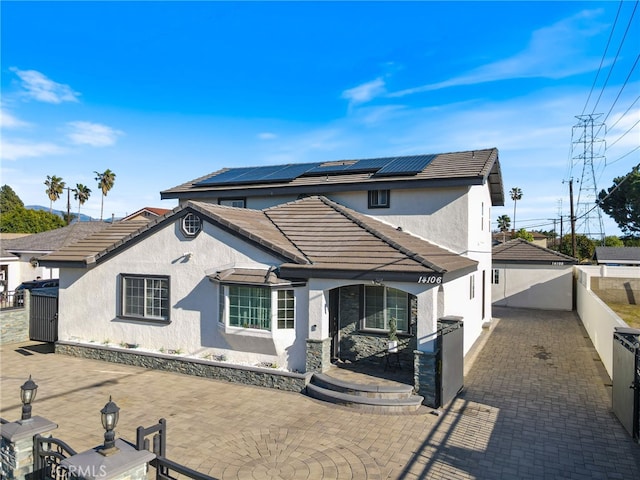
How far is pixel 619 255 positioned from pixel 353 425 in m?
37.0

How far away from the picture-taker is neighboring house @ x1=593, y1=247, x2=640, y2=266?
34062 millimetres

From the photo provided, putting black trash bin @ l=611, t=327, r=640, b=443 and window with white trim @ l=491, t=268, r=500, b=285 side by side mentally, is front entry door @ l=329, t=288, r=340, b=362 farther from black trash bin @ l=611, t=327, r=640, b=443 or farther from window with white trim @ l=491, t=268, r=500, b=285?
window with white trim @ l=491, t=268, r=500, b=285

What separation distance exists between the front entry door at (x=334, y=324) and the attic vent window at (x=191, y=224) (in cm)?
468

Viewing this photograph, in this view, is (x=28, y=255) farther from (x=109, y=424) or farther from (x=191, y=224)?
(x=109, y=424)

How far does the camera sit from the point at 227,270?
39.6 feet

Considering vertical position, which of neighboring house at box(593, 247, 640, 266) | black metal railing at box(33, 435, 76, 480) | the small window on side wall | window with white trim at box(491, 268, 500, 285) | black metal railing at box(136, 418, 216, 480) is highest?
the small window on side wall

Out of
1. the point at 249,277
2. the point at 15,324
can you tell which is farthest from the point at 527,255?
the point at 15,324

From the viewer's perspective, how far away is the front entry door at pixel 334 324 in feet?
40.4

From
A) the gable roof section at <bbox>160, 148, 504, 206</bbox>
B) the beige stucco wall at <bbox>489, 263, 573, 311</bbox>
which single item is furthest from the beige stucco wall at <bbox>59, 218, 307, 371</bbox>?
the beige stucco wall at <bbox>489, 263, 573, 311</bbox>

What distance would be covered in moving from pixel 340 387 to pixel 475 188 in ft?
32.1

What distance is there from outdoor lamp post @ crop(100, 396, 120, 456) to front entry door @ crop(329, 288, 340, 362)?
765 centimetres

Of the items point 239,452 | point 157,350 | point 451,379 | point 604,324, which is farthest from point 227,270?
point 604,324

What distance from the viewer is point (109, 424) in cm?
513

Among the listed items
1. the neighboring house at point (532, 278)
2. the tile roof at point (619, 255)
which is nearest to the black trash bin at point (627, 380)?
the neighboring house at point (532, 278)
